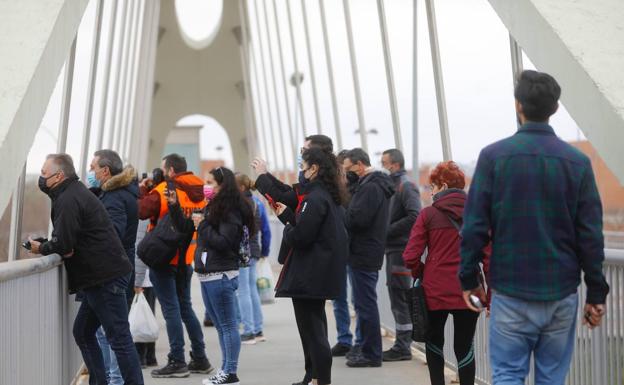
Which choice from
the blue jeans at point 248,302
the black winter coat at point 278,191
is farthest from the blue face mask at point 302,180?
the blue jeans at point 248,302

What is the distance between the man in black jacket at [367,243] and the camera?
25.0 feet

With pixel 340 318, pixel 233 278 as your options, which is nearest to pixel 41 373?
pixel 233 278

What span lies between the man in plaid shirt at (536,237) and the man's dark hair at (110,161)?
133 inches

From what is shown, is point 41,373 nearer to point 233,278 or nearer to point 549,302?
point 233,278

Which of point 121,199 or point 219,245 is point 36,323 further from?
point 219,245

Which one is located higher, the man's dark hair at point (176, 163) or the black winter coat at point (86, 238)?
the man's dark hair at point (176, 163)

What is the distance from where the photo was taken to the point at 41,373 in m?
5.54

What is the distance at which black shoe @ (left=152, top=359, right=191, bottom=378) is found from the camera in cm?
743

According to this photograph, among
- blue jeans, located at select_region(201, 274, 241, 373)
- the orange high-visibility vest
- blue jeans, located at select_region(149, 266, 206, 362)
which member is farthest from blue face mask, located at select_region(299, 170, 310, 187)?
blue jeans, located at select_region(149, 266, 206, 362)

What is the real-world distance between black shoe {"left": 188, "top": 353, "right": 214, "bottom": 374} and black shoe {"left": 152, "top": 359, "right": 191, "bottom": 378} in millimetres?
173

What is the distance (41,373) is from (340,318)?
333 centimetres

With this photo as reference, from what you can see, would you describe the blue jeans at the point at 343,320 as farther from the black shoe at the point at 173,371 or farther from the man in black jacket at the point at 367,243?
the black shoe at the point at 173,371

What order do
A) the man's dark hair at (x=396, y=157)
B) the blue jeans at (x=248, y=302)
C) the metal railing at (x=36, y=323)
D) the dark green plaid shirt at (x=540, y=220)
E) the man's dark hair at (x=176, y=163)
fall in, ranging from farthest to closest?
the blue jeans at (x=248, y=302)
the man's dark hair at (x=396, y=157)
the man's dark hair at (x=176, y=163)
the metal railing at (x=36, y=323)
the dark green plaid shirt at (x=540, y=220)

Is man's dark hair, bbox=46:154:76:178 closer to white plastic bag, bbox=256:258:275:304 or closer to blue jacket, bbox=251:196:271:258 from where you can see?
blue jacket, bbox=251:196:271:258
